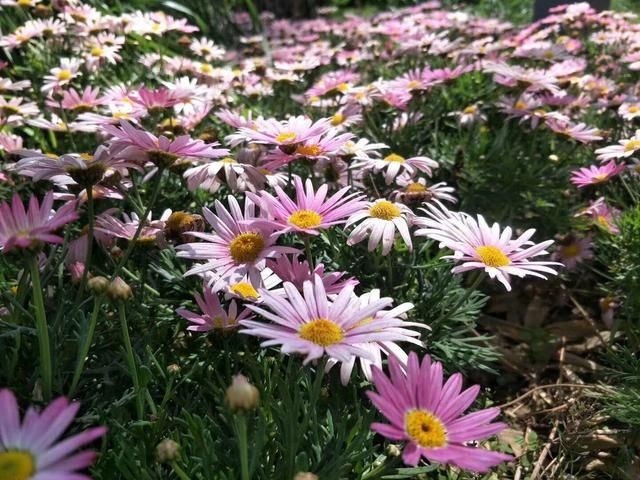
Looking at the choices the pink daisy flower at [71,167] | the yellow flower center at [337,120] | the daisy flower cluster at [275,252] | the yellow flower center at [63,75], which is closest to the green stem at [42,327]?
the daisy flower cluster at [275,252]

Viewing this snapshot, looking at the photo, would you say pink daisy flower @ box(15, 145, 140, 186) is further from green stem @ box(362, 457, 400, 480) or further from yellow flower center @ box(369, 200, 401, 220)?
green stem @ box(362, 457, 400, 480)

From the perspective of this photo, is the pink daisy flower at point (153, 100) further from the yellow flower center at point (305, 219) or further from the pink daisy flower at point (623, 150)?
the pink daisy flower at point (623, 150)

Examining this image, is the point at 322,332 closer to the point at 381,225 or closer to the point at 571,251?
the point at 381,225

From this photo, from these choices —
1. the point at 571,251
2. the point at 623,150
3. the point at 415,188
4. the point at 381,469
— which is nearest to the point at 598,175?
the point at 623,150

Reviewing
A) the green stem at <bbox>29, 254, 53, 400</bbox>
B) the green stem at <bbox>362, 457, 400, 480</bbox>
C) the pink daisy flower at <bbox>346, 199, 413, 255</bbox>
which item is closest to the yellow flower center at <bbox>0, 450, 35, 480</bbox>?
the green stem at <bbox>29, 254, 53, 400</bbox>

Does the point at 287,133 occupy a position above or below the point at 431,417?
above

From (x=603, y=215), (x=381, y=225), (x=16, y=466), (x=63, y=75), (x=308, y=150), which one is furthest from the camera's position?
(x=63, y=75)

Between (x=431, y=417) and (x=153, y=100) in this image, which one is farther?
(x=153, y=100)
